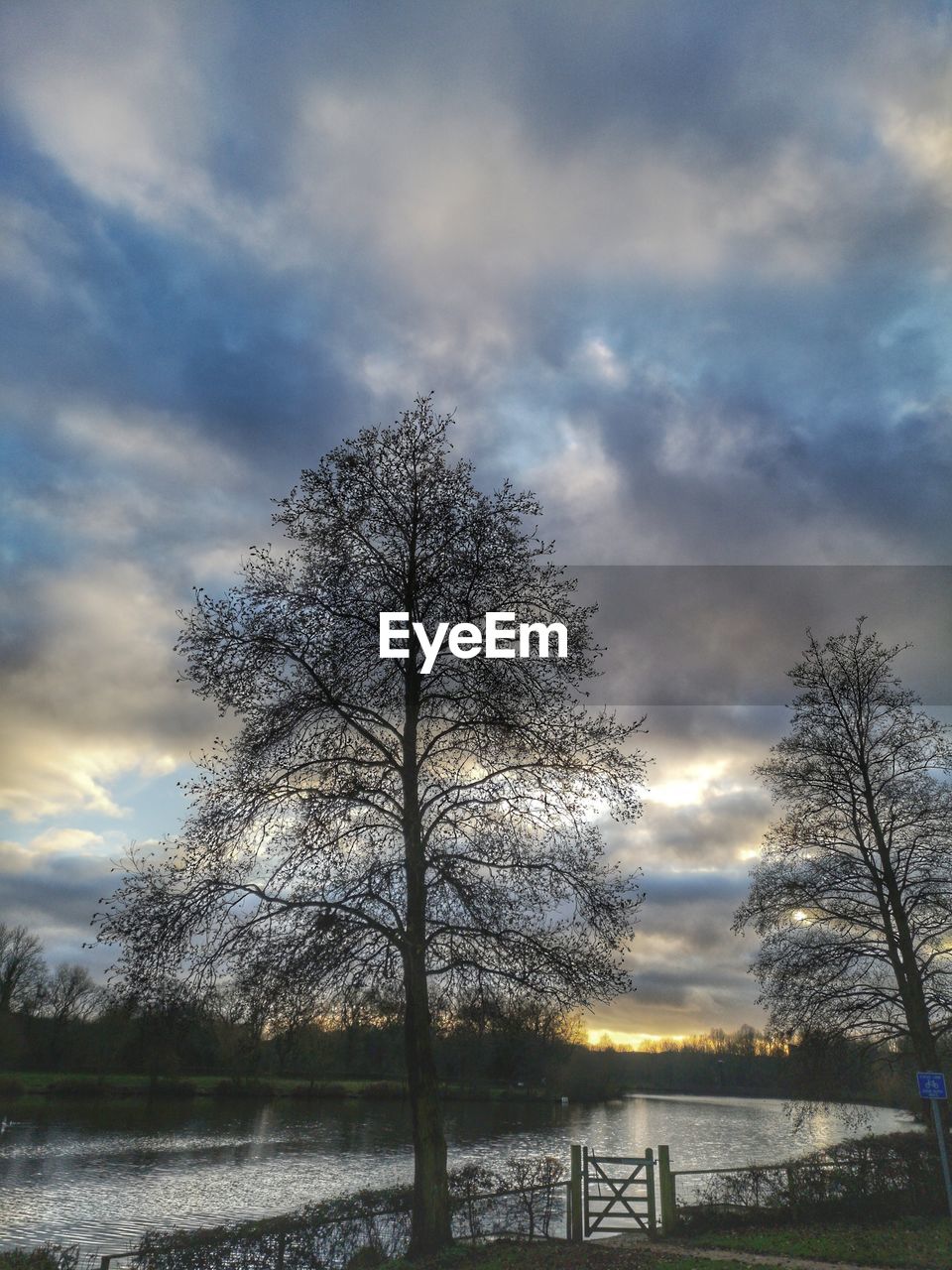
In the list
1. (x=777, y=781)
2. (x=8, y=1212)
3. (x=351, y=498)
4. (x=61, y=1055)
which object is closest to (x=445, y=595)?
(x=351, y=498)

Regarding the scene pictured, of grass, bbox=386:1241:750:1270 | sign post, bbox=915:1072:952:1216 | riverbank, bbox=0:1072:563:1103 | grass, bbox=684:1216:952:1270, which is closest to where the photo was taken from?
grass, bbox=386:1241:750:1270

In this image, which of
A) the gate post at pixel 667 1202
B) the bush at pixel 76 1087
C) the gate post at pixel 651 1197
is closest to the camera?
the gate post at pixel 651 1197

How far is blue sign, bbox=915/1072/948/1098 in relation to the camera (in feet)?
45.4

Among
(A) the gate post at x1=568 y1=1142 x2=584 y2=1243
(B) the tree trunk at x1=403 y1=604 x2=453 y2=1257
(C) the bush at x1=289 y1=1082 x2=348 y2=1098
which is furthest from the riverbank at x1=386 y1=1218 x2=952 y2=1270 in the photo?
(C) the bush at x1=289 y1=1082 x2=348 y2=1098

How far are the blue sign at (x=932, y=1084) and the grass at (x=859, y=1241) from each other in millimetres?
2024

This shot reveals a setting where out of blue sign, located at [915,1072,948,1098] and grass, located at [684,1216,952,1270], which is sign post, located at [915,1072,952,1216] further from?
grass, located at [684,1216,952,1270]

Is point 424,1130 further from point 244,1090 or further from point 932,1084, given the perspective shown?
point 244,1090

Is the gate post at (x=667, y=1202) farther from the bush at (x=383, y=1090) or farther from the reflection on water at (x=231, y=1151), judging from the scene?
the bush at (x=383, y=1090)

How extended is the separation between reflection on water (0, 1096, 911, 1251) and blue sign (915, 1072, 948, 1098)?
471 centimetres

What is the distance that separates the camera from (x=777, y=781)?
65.0ft

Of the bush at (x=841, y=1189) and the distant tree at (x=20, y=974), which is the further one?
the distant tree at (x=20, y=974)

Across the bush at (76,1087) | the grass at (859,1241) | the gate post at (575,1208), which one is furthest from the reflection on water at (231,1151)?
the gate post at (575,1208)

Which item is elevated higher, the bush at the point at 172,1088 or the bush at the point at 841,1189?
the bush at the point at 841,1189

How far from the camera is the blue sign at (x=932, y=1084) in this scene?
45.4 ft
